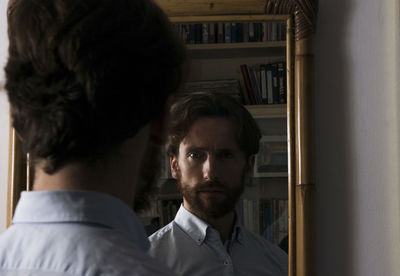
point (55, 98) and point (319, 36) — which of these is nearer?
point (55, 98)

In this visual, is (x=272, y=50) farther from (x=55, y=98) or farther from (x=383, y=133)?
(x=55, y=98)

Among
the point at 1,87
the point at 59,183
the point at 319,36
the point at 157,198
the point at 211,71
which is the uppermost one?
the point at 319,36

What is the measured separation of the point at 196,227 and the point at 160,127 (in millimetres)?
714

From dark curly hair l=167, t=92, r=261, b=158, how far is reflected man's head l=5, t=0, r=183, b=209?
29.0 inches

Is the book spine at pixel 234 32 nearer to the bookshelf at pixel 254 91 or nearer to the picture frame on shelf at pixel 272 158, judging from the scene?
the bookshelf at pixel 254 91

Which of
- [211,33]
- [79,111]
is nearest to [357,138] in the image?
[211,33]

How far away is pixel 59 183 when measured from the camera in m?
0.60

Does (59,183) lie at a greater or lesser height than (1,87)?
lesser

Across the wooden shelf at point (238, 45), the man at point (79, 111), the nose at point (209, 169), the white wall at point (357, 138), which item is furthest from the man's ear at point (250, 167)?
the man at point (79, 111)

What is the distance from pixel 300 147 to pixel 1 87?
97 centimetres

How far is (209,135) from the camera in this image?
1385 millimetres

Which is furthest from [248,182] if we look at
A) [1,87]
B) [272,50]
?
[1,87]

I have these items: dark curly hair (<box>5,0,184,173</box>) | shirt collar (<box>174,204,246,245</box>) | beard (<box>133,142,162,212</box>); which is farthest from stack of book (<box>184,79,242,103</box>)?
dark curly hair (<box>5,0,184,173</box>)

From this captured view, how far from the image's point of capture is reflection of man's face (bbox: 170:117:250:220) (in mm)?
1370
